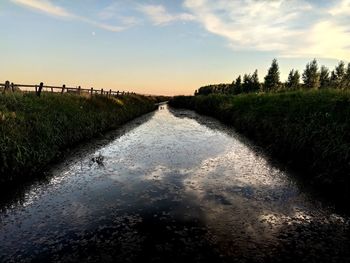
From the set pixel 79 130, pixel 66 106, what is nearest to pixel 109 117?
pixel 66 106

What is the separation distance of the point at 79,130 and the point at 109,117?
9930 millimetres

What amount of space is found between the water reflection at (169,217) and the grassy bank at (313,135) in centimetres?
127

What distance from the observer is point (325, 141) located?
44.8 ft

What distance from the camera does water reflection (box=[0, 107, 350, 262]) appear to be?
7270 mm

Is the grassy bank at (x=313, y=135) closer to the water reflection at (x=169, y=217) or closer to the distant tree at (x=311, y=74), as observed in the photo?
the water reflection at (x=169, y=217)

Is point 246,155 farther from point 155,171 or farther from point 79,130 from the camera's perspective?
point 79,130

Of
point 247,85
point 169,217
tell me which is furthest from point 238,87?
point 169,217

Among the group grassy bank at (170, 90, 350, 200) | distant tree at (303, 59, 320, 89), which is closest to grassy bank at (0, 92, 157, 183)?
grassy bank at (170, 90, 350, 200)

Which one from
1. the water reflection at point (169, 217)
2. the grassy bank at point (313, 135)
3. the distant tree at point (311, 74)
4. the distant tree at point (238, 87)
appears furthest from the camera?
the distant tree at point (238, 87)

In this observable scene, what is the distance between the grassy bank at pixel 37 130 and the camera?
12698mm

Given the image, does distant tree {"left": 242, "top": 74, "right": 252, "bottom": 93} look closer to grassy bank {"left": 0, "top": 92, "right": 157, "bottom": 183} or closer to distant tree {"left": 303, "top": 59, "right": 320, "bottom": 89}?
distant tree {"left": 303, "top": 59, "right": 320, "bottom": 89}

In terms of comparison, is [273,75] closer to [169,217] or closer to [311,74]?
[311,74]

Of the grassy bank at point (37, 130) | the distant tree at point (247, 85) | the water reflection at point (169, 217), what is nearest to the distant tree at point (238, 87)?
the distant tree at point (247, 85)

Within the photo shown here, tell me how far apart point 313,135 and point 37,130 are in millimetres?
13317
